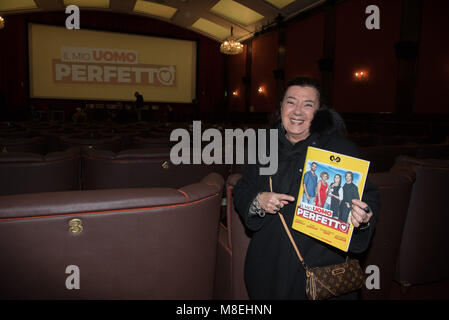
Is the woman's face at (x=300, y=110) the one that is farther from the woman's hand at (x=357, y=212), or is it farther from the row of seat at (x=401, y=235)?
the woman's hand at (x=357, y=212)

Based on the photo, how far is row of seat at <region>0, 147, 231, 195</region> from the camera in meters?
1.33

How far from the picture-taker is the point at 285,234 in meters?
1.10

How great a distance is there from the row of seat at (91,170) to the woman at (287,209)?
1.73 ft

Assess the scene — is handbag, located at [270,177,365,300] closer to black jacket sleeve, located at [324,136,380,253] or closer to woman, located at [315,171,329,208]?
black jacket sleeve, located at [324,136,380,253]

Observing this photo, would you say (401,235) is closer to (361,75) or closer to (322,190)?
(322,190)

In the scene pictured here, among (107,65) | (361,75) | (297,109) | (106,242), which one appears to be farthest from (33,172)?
(107,65)

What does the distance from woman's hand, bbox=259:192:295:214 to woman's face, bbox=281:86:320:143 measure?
392 millimetres

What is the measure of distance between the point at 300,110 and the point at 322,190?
48 cm

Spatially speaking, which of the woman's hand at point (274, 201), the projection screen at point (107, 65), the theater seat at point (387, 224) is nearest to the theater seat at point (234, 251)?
the woman's hand at point (274, 201)

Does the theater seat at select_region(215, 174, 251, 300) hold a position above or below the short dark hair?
below

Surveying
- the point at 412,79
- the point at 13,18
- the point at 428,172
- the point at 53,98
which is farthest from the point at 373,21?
the point at 13,18

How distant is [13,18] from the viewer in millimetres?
11375

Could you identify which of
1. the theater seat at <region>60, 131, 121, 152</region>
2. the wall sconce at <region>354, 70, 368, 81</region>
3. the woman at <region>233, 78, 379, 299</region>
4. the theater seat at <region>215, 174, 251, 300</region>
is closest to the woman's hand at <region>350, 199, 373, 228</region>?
the woman at <region>233, 78, 379, 299</region>
